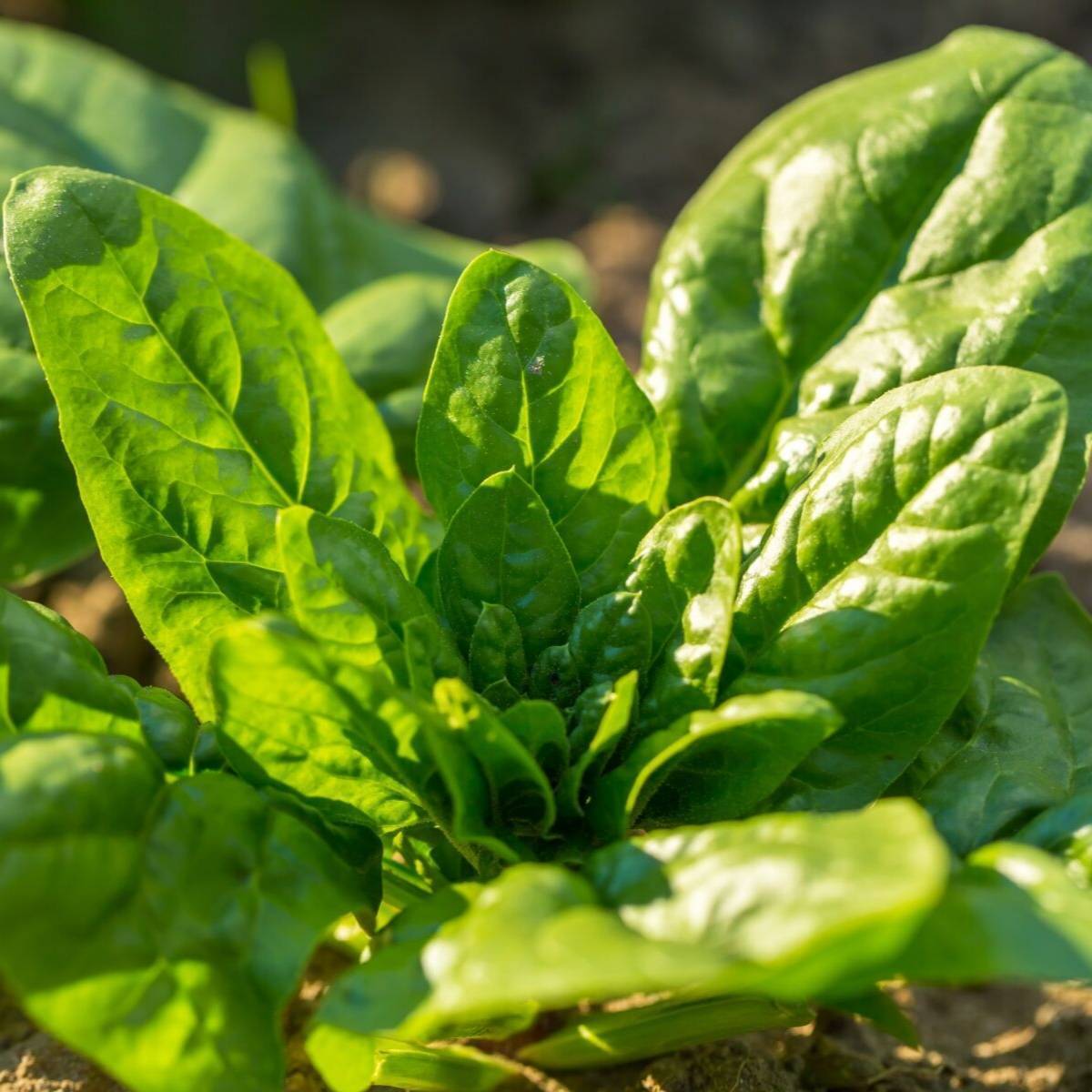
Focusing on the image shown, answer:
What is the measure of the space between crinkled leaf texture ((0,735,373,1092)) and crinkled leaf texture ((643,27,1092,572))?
2.31 ft

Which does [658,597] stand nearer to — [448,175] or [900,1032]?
[900,1032]

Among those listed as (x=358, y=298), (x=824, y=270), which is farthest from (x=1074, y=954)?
(x=358, y=298)

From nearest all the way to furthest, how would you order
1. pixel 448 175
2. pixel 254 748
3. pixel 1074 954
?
pixel 1074 954 → pixel 254 748 → pixel 448 175

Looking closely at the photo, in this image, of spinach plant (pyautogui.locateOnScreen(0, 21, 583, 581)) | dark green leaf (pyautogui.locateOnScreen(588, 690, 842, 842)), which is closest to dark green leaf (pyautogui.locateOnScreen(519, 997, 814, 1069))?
dark green leaf (pyautogui.locateOnScreen(588, 690, 842, 842))

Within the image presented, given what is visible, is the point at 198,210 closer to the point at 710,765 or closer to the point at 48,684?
the point at 48,684

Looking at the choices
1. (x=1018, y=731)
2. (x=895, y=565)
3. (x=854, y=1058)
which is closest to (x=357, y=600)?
(x=895, y=565)

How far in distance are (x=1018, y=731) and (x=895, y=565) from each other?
32 centimetres

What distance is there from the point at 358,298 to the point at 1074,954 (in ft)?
4.87

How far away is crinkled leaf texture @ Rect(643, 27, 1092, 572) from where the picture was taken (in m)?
1.54

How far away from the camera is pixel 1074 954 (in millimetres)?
870

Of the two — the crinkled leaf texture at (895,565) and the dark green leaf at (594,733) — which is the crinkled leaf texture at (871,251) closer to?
the crinkled leaf texture at (895,565)

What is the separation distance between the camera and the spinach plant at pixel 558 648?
3.26 ft

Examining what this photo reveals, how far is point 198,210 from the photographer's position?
6.97 feet

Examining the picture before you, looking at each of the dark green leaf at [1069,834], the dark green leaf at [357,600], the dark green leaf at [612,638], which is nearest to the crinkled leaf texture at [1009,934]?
the dark green leaf at [1069,834]
